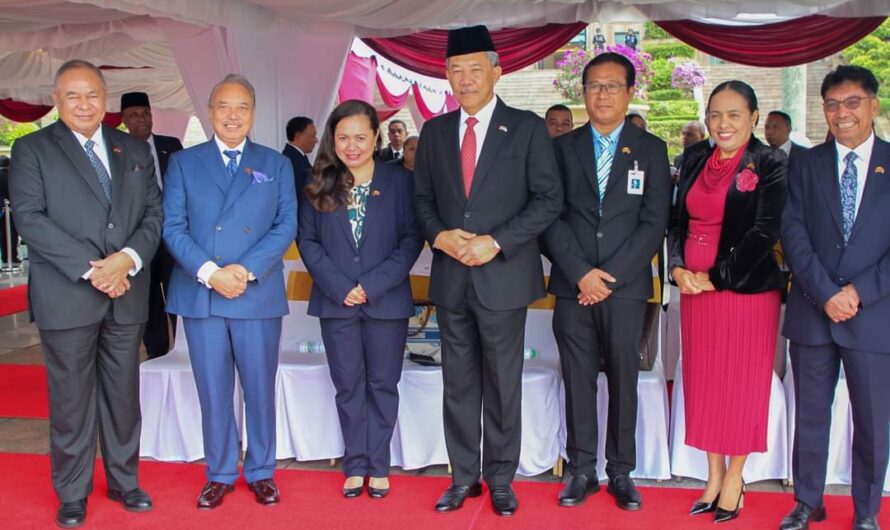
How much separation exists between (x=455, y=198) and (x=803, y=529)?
1.67 metres

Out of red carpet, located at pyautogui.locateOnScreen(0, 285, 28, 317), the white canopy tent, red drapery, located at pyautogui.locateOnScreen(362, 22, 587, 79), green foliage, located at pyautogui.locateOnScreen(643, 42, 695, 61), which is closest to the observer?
the white canopy tent

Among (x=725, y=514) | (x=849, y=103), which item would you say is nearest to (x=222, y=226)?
(x=725, y=514)

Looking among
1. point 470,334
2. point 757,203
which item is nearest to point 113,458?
point 470,334

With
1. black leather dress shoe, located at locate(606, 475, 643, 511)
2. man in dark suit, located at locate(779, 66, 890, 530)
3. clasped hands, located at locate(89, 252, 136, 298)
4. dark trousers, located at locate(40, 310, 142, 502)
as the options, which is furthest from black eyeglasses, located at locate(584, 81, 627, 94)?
dark trousers, located at locate(40, 310, 142, 502)

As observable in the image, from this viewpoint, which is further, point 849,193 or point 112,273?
point 112,273

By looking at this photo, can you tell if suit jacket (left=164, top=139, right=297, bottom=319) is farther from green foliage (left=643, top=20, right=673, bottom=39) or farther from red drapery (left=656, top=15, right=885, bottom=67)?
green foliage (left=643, top=20, right=673, bottom=39)

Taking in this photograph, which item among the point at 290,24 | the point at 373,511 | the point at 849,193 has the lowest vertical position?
the point at 373,511

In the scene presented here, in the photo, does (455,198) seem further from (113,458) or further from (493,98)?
(113,458)

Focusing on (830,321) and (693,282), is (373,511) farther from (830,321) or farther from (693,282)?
(830,321)

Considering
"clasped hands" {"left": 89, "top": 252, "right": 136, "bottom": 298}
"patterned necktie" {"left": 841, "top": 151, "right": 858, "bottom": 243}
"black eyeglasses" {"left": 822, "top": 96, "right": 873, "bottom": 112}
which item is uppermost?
"black eyeglasses" {"left": 822, "top": 96, "right": 873, "bottom": 112}

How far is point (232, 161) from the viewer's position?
3311mm

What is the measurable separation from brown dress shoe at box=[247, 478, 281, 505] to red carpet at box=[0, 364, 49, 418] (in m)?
1.86

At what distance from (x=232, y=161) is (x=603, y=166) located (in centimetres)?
139

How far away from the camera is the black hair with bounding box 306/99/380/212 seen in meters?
3.35
